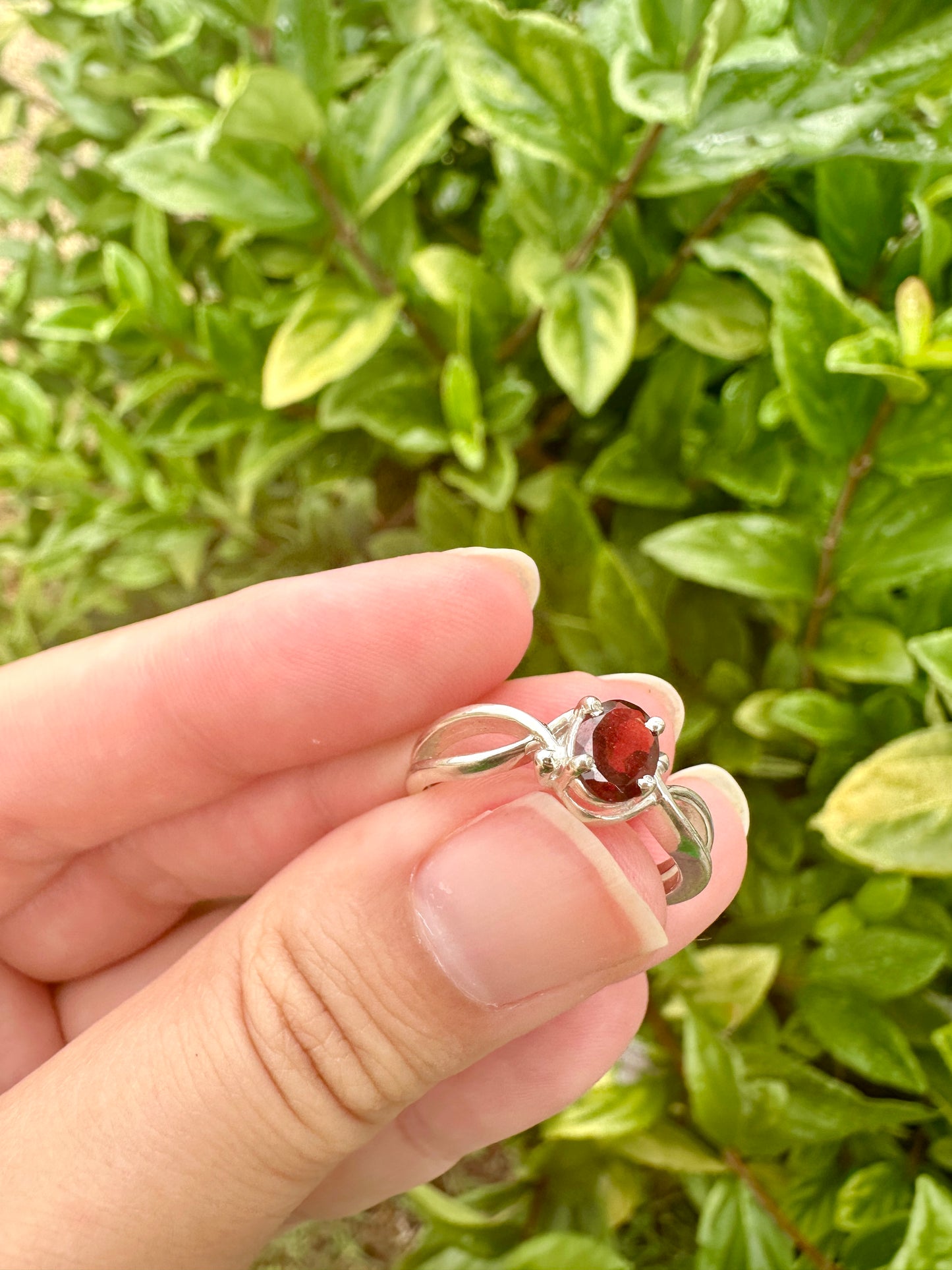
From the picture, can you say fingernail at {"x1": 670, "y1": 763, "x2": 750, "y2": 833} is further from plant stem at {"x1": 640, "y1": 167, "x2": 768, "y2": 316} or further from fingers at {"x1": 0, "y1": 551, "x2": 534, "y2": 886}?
plant stem at {"x1": 640, "y1": 167, "x2": 768, "y2": 316}

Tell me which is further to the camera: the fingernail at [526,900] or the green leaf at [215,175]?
the green leaf at [215,175]

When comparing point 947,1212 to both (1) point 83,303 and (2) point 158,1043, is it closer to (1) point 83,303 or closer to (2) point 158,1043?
(2) point 158,1043

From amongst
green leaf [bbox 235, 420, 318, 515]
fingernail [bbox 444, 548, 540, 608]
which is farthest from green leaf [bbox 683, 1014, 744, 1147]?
green leaf [bbox 235, 420, 318, 515]

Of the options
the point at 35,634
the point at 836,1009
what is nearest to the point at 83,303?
the point at 35,634

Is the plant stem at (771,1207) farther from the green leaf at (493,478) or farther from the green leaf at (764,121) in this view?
the green leaf at (764,121)

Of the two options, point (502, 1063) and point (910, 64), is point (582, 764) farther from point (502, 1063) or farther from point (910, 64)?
point (910, 64)

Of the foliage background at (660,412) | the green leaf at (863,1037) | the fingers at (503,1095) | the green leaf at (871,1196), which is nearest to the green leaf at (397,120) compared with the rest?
the foliage background at (660,412)
